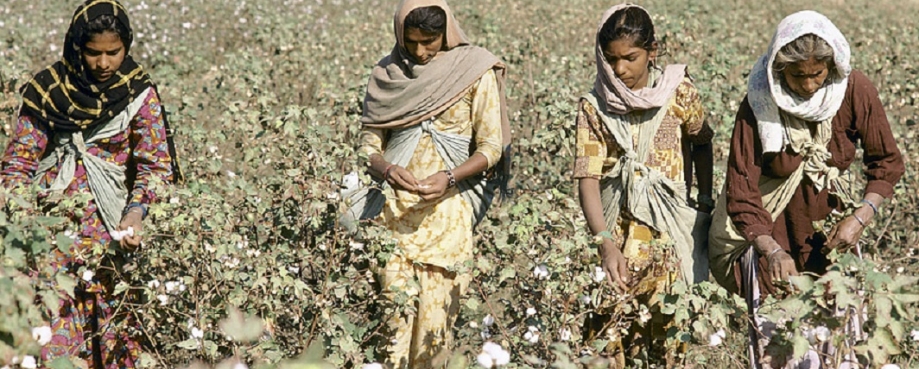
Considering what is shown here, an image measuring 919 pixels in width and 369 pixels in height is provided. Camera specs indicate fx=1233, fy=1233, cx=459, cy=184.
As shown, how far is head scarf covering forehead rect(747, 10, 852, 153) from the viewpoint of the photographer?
3145mm

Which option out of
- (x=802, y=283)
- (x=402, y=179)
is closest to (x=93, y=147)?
(x=402, y=179)

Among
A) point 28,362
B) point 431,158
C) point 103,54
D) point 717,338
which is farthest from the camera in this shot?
point 431,158

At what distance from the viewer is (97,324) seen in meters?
3.74

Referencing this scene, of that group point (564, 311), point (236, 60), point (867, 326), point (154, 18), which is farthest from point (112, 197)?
point (154, 18)

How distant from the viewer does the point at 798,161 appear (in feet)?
11.0

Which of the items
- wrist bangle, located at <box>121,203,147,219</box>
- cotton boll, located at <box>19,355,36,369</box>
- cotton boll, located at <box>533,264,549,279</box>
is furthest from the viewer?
wrist bangle, located at <box>121,203,147,219</box>

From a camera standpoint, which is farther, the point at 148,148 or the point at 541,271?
the point at 148,148

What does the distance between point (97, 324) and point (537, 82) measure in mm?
3709

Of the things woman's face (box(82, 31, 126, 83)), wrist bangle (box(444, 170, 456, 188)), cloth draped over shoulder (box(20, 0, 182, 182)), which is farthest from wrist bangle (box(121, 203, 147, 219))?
wrist bangle (box(444, 170, 456, 188))

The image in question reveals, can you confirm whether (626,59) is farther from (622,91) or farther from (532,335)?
(532,335)

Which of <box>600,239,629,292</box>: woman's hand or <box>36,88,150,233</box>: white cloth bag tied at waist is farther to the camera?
<box>36,88,150,233</box>: white cloth bag tied at waist

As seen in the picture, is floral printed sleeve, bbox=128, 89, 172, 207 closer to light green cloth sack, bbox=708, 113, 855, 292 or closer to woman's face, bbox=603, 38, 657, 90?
woman's face, bbox=603, 38, 657, 90

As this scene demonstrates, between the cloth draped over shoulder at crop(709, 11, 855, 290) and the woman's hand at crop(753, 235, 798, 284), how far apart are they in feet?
0.31

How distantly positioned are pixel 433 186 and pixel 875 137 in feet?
4.08
